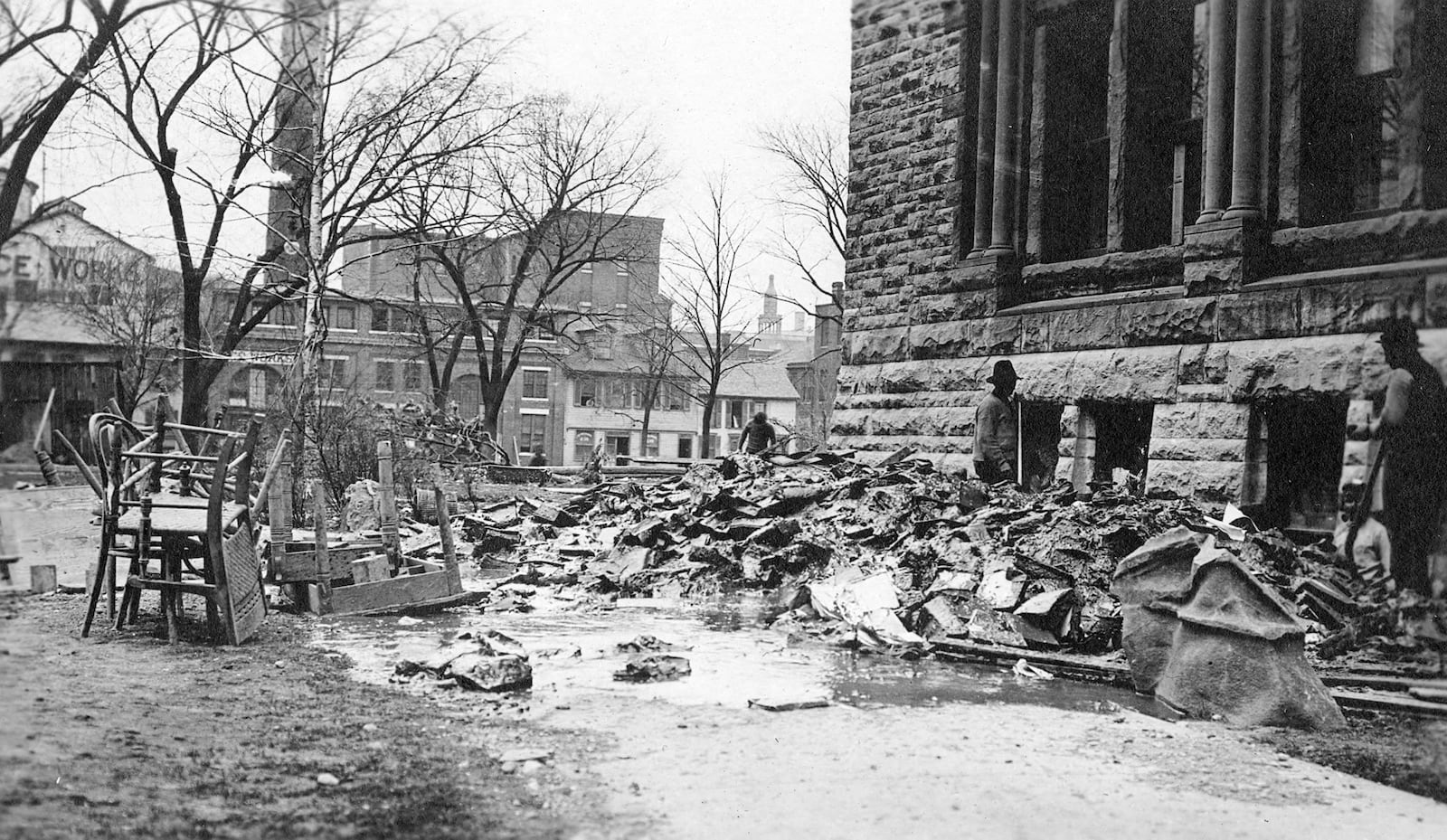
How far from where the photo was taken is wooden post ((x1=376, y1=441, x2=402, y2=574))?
7098 mm

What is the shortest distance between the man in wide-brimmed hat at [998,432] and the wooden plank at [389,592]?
531 centimetres

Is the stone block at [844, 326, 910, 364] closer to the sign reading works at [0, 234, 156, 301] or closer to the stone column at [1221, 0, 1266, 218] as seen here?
the stone column at [1221, 0, 1266, 218]

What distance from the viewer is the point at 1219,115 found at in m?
8.27

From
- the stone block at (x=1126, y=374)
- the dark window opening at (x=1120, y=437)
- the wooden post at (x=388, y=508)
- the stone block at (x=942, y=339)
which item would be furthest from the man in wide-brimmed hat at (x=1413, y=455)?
the stone block at (x=942, y=339)

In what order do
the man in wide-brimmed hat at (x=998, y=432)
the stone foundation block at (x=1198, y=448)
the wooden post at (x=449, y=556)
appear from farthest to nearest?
the man in wide-brimmed hat at (x=998, y=432) < the stone foundation block at (x=1198, y=448) < the wooden post at (x=449, y=556)

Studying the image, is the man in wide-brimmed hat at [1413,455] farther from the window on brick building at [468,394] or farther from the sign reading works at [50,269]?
the window on brick building at [468,394]

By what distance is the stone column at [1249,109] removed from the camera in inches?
305

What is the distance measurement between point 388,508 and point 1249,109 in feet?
24.2

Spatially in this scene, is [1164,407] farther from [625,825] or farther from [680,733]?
[625,825]

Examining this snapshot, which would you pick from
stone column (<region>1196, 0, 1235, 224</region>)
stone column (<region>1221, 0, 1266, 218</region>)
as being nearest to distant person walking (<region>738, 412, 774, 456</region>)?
stone column (<region>1196, 0, 1235, 224</region>)

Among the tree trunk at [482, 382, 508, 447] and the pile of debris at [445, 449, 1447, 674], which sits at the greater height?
the tree trunk at [482, 382, 508, 447]

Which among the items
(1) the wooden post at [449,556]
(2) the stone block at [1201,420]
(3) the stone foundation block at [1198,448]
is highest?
(2) the stone block at [1201,420]

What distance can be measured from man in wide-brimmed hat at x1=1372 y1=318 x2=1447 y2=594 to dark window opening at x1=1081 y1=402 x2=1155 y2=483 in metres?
4.28

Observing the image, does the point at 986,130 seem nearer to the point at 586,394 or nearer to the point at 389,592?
the point at 389,592
